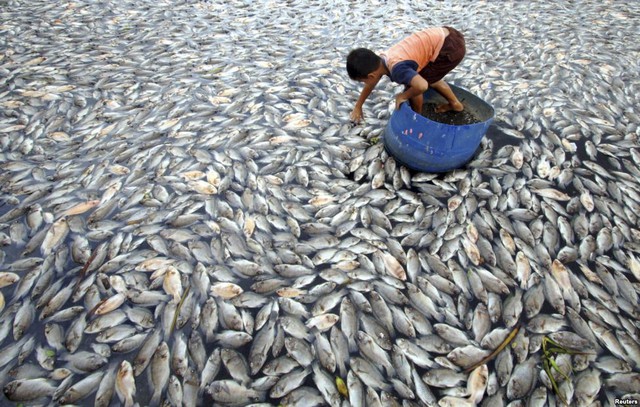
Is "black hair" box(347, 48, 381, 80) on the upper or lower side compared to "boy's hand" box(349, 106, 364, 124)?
upper

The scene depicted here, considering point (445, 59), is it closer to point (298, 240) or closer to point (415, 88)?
point (415, 88)

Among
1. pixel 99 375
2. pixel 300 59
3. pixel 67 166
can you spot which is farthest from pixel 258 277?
pixel 300 59

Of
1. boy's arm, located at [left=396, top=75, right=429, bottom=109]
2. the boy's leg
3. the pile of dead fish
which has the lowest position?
the pile of dead fish

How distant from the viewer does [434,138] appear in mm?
2875

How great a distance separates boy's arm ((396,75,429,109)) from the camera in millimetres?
2678

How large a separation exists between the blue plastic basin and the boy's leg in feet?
0.37

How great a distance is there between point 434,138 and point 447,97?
62 cm

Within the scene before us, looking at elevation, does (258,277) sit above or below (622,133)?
below

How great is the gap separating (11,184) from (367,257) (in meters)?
2.92

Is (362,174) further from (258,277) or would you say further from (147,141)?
(147,141)

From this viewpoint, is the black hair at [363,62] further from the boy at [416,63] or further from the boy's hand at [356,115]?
the boy's hand at [356,115]

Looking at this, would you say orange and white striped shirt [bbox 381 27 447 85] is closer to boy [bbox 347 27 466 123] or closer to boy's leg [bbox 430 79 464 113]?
boy [bbox 347 27 466 123]

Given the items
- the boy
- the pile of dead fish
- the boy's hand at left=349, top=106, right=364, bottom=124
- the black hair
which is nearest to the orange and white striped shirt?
the boy

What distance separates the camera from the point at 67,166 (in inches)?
125
